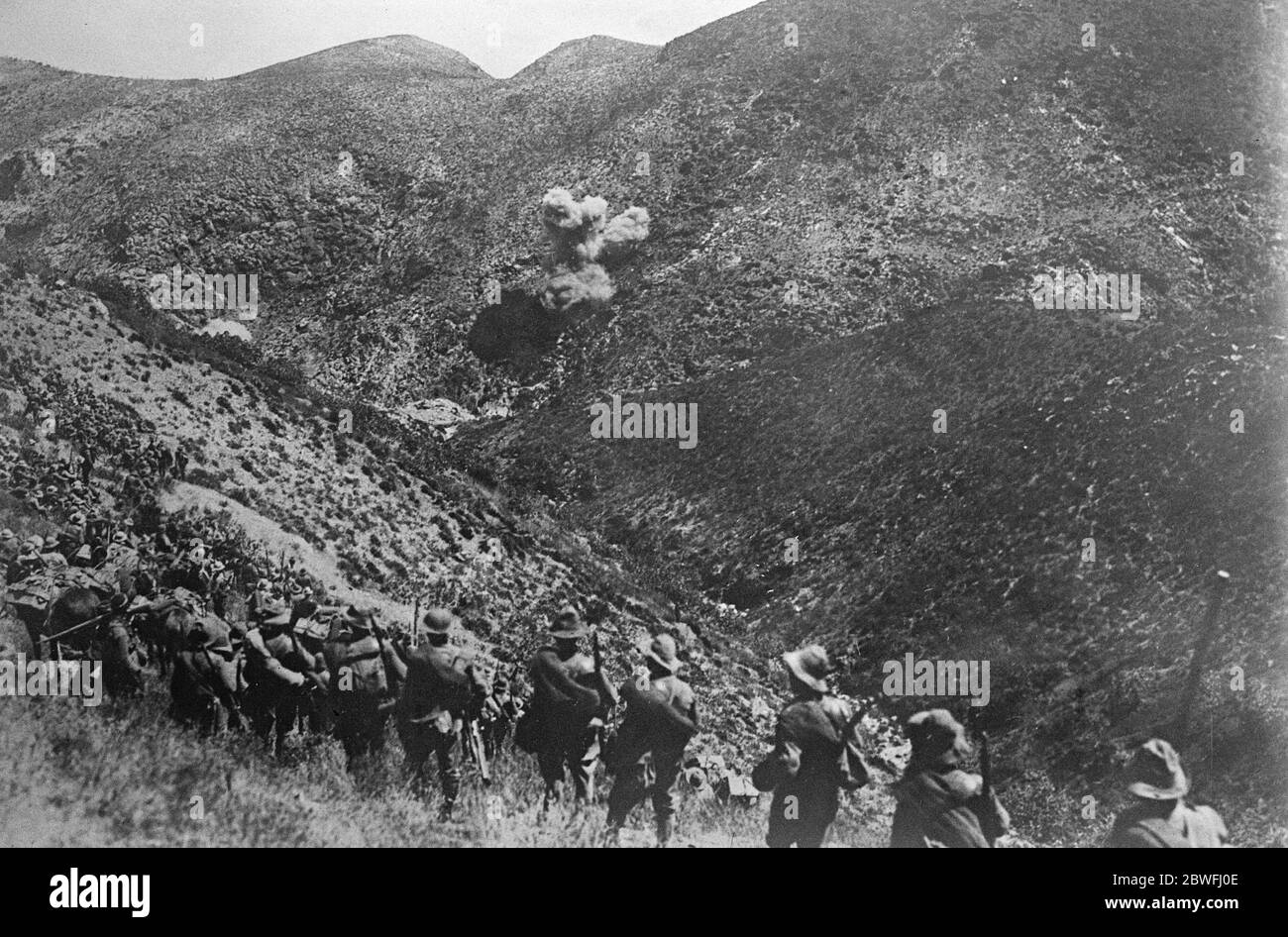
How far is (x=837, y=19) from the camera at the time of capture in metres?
37.2

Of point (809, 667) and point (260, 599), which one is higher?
point (260, 599)

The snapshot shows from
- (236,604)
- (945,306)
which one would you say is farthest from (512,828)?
(945,306)

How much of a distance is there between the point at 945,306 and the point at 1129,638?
39.0 feet

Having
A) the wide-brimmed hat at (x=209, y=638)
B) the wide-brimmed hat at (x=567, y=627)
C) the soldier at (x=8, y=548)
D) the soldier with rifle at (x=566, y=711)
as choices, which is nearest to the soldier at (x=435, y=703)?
the soldier with rifle at (x=566, y=711)

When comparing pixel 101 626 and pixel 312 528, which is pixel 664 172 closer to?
pixel 312 528

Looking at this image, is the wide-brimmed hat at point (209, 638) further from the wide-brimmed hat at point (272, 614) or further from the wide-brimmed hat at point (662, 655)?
the wide-brimmed hat at point (662, 655)

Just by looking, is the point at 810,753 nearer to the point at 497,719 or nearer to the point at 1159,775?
the point at 1159,775

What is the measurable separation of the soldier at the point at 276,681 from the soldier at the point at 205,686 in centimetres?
21

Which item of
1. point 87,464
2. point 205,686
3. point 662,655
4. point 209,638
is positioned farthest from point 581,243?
point 205,686

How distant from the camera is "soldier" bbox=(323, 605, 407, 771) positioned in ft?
41.1

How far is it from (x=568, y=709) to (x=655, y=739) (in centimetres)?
116

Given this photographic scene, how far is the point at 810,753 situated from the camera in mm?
11703

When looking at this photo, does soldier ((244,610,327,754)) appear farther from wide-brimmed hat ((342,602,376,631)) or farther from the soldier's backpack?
wide-brimmed hat ((342,602,376,631))

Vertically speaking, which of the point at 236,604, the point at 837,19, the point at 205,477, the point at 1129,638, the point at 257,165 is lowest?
the point at 1129,638
